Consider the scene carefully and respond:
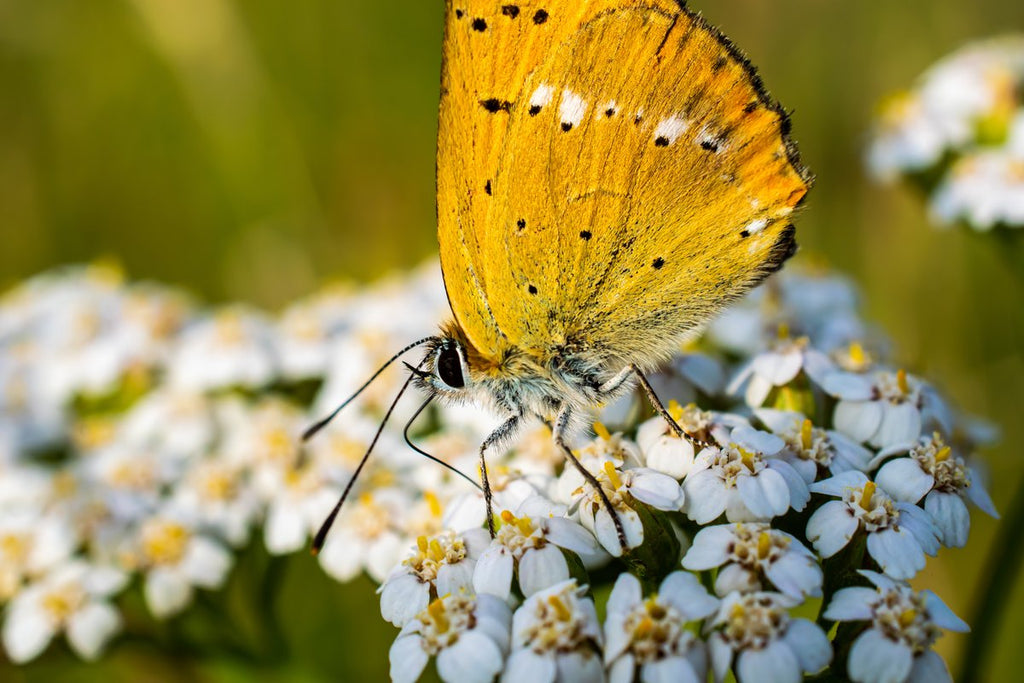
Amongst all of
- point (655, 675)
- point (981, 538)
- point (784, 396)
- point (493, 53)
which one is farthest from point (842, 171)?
point (655, 675)

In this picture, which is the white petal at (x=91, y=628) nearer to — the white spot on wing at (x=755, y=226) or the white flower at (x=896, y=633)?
the white flower at (x=896, y=633)

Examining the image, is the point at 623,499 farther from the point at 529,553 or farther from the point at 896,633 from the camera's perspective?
the point at 896,633

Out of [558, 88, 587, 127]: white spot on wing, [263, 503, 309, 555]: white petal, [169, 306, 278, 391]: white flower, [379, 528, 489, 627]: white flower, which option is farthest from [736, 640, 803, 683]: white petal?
[169, 306, 278, 391]: white flower

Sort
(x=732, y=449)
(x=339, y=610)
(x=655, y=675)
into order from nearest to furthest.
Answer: (x=655, y=675), (x=732, y=449), (x=339, y=610)

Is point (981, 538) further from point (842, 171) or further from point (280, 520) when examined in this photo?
point (280, 520)

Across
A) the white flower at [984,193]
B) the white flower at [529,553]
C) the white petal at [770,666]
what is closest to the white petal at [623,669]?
the white petal at [770,666]

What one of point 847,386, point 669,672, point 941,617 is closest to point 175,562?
point 669,672
